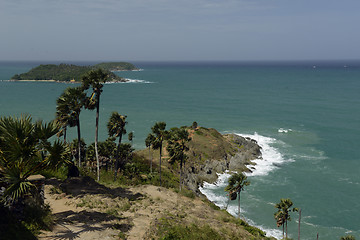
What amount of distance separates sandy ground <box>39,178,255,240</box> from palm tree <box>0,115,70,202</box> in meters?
4.93

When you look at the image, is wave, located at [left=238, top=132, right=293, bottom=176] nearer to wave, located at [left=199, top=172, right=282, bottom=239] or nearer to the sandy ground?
wave, located at [left=199, top=172, right=282, bottom=239]

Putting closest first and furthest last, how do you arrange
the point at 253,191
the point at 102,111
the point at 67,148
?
the point at 67,148
the point at 253,191
the point at 102,111

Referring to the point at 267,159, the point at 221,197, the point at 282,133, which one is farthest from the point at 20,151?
the point at 282,133

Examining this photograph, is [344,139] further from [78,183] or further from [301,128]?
[78,183]

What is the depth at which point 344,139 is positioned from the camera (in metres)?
95.6

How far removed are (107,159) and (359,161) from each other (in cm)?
6955

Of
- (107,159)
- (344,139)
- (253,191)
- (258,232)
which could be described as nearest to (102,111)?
(107,159)

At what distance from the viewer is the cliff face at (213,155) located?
6944 cm

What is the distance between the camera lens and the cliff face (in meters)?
69.4

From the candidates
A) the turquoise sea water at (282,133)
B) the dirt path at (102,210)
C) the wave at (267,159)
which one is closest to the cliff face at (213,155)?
the wave at (267,159)

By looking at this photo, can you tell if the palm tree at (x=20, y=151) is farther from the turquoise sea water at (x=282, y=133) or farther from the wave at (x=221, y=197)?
the turquoise sea water at (x=282, y=133)

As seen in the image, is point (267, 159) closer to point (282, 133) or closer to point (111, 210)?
point (282, 133)

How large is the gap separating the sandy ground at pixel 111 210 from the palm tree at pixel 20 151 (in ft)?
16.2

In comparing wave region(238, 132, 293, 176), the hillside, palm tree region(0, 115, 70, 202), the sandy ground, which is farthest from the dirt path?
wave region(238, 132, 293, 176)
